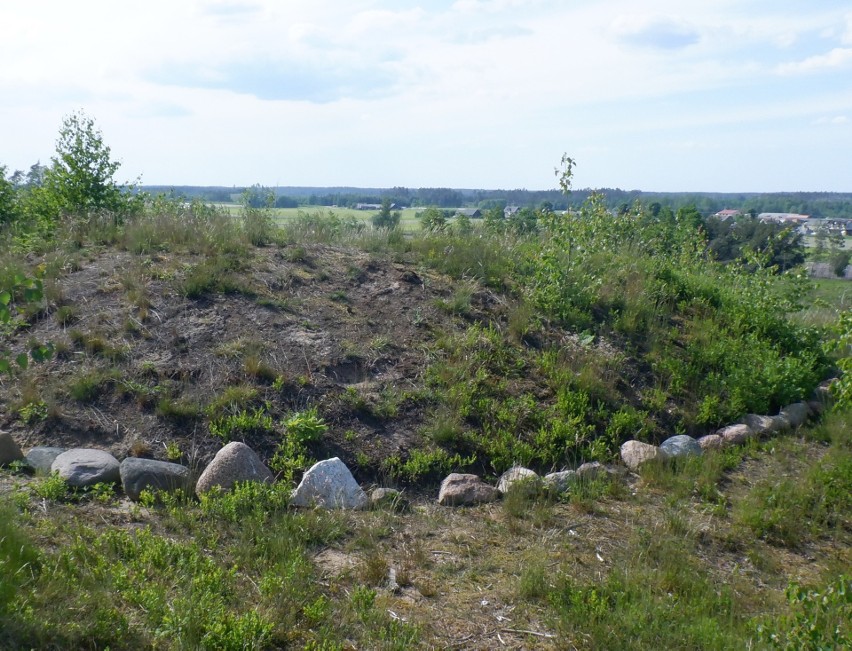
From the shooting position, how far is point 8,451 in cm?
514

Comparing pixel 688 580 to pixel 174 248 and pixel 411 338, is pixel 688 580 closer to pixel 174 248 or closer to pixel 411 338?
pixel 411 338

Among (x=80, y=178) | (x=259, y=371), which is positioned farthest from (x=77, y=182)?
→ (x=259, y=371)

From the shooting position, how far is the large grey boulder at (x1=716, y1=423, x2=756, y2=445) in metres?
6.51

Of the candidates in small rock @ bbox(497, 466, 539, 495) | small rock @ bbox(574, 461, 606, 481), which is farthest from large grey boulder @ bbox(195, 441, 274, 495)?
small rock @ bbox(574, 461, 606, 481)

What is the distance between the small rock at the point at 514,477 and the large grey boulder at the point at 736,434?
6.97ft

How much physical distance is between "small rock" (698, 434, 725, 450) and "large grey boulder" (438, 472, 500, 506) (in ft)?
7.28

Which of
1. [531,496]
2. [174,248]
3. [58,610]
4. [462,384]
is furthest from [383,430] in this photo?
[174,248]

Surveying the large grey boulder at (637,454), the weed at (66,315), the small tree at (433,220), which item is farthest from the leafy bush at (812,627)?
the small tree at (433,220)

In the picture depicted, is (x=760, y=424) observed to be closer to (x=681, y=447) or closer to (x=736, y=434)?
(x=736, y=434)

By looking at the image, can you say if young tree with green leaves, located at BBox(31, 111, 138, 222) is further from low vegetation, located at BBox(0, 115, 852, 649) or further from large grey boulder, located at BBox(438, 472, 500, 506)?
large grey boulder, located at BBox(438, 472, 500, 506)

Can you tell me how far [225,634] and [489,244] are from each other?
6.46 metres

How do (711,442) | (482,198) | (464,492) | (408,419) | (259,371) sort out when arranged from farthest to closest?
1. (482,198)
2. (711,442)
3. (259,371)
4. (408,419)
5. (464,492)

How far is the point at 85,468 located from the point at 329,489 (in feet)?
5.67

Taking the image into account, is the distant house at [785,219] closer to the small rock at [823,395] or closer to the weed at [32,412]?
the small rock at [823,395]
